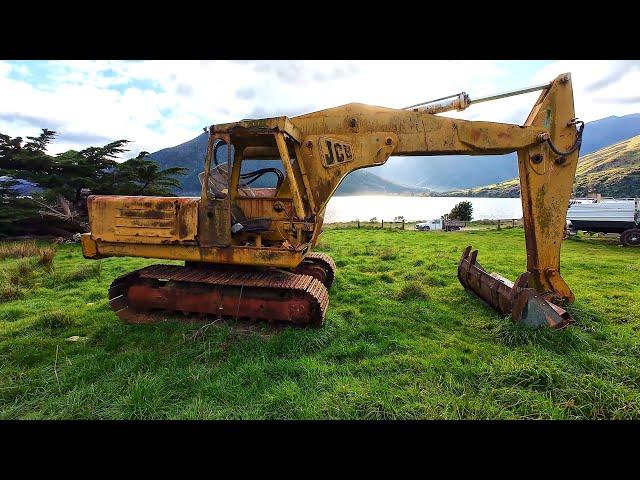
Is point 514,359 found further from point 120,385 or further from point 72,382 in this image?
point 72,382

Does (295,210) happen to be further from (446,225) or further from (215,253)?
(446,225)

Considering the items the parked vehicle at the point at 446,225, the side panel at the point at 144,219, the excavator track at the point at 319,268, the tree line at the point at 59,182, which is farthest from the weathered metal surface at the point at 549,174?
the parked vehicle at the point at 446,225

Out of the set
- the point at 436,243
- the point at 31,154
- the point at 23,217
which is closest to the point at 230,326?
the point at 436,243

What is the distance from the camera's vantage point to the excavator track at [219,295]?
4961 mm

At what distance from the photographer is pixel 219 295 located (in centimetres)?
520

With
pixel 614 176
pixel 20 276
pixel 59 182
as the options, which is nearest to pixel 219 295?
pixel 20 276

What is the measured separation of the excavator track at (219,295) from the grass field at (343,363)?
250mm

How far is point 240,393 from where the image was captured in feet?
11.4

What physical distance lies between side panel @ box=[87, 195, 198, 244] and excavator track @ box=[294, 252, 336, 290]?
244 centimetres

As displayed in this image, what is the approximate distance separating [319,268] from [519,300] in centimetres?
358

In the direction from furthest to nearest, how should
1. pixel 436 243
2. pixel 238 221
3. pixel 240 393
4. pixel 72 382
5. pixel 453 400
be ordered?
pixel 436 243 < pixel 238 221 < pixel 72 382 < pixel 240 393 < pixel 453 400

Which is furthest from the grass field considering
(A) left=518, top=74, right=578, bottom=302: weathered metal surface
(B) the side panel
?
(B) the side panel

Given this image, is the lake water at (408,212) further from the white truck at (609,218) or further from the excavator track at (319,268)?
the excavator track at (319,268)

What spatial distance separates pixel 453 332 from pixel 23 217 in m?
18.5
